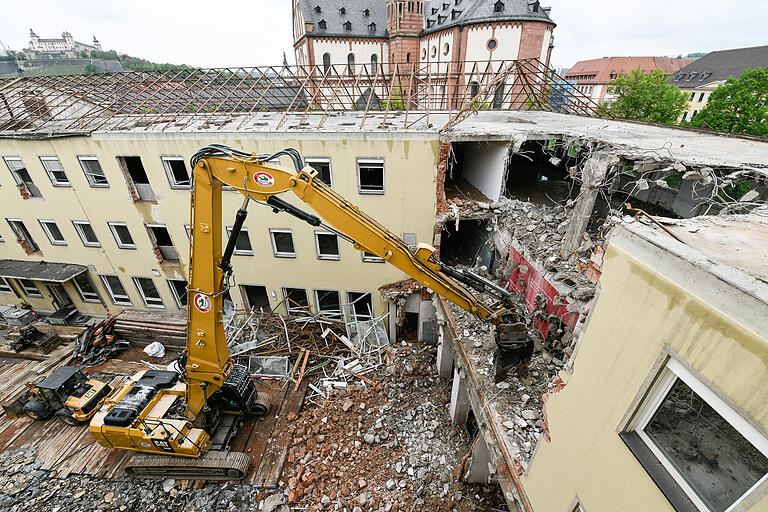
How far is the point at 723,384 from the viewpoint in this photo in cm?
241

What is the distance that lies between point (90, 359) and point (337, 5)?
45.1 meters

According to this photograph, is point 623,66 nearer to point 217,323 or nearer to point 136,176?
point 136,176

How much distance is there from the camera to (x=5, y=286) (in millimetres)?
16922

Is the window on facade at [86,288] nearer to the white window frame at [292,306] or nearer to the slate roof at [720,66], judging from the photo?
the white window frame at [292,306]

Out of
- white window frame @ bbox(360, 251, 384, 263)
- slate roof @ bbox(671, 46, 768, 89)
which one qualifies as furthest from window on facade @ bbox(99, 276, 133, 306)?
slate roof @ bbox(671, 46, 768, 89)

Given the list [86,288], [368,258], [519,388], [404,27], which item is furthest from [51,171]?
[404,27]

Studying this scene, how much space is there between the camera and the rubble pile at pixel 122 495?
8555mm

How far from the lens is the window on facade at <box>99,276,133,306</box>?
15656mm

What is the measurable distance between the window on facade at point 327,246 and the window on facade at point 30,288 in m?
15.6

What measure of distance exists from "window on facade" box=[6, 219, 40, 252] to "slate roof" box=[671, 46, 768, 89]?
6755 centimetres

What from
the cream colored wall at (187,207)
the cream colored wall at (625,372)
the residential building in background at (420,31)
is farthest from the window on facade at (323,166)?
the residential building in background at (420,31)

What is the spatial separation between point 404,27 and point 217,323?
4264 centimetres

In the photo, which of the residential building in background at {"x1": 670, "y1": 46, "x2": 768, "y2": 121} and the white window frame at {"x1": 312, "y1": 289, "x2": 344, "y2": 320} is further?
the residential building in background at {"x1": 670, "y1": 46, "x2": 768, "y2": 121}

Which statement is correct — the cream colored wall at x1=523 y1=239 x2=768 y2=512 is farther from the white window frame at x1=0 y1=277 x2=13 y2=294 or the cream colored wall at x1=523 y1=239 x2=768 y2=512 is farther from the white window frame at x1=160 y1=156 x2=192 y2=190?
the white window frame at x1=0 y1=277 x2=13 y2=294
